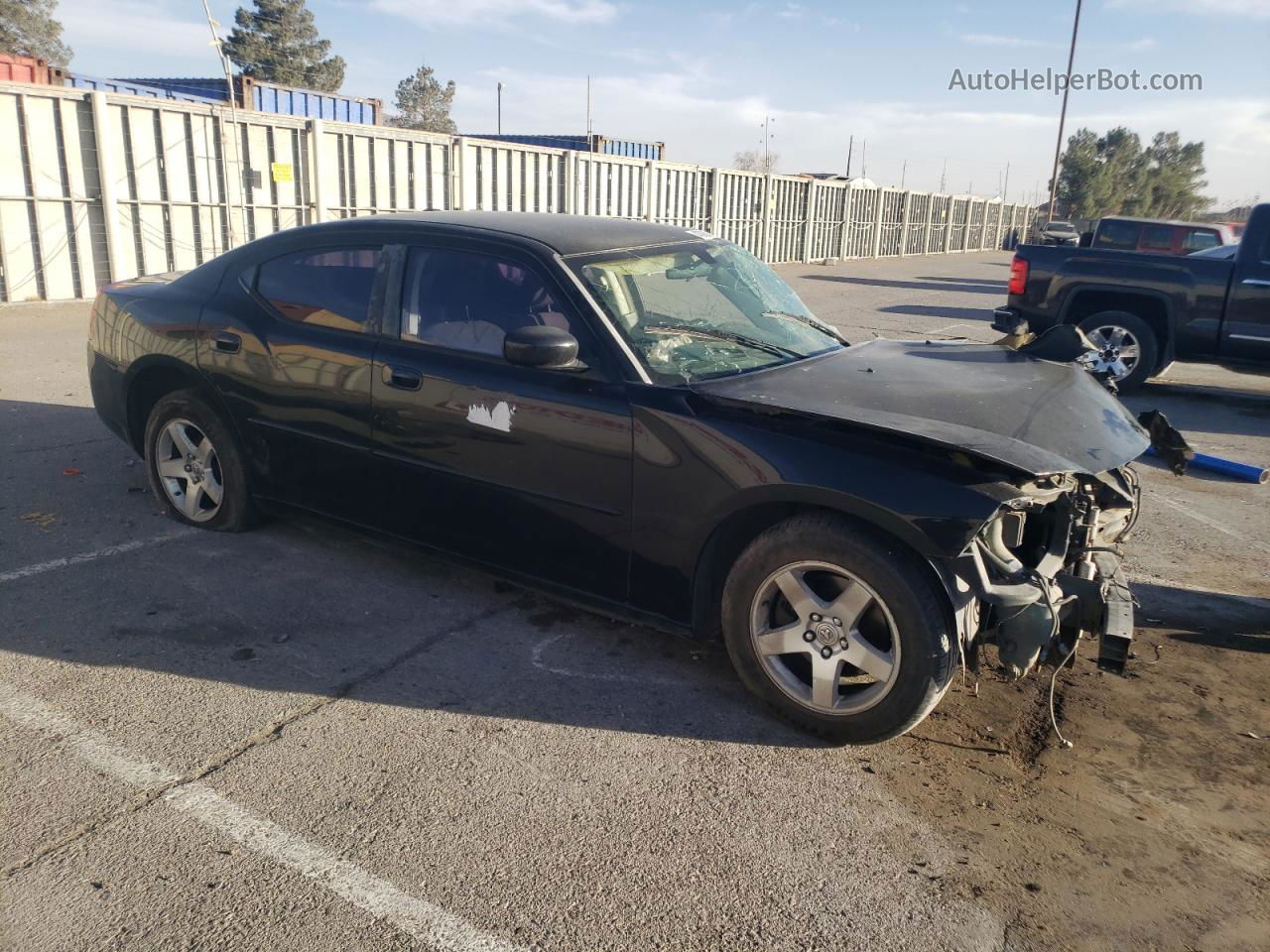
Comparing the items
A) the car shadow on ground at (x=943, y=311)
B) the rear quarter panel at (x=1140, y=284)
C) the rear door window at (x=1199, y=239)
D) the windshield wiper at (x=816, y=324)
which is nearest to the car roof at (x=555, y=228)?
the windshield wiper at (x=816, y=324)

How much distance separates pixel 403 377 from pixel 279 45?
61.6 meters

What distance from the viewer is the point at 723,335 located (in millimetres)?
3938

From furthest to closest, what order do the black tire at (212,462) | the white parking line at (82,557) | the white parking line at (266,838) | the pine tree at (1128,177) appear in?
the pine tree at (1128,177) → the black tire at (212,462) → the white parking line at (82,557) → the white parking line at (266,838)

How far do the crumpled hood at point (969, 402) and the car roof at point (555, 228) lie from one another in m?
0.88

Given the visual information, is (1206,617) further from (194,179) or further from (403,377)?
(194,179)

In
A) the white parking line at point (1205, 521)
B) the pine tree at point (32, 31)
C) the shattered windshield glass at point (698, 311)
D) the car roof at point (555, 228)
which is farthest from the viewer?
the pine tree at point (32, 31)

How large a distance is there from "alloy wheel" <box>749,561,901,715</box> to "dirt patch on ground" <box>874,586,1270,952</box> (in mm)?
267

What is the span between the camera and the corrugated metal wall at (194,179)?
503 inches

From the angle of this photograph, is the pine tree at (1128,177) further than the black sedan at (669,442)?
Yes

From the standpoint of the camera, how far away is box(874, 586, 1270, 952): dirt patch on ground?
2498 millimetres

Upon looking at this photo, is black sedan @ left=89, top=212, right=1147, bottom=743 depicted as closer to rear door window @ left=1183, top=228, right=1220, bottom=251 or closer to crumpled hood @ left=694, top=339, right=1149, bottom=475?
crumpled hood @ left=694, top=339, right=1149, bottom=475

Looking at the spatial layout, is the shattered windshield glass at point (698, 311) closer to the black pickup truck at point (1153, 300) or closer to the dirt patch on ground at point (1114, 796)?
the dirt patch on ground at point (1114, 796)

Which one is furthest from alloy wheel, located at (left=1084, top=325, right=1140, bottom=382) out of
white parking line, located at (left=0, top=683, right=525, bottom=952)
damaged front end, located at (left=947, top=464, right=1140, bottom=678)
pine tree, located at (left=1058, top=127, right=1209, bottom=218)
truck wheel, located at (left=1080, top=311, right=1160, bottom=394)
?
pine tree, located at (left=1058, top=127, right=1209, bottom=218)

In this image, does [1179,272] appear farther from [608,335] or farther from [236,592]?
[236,592]
